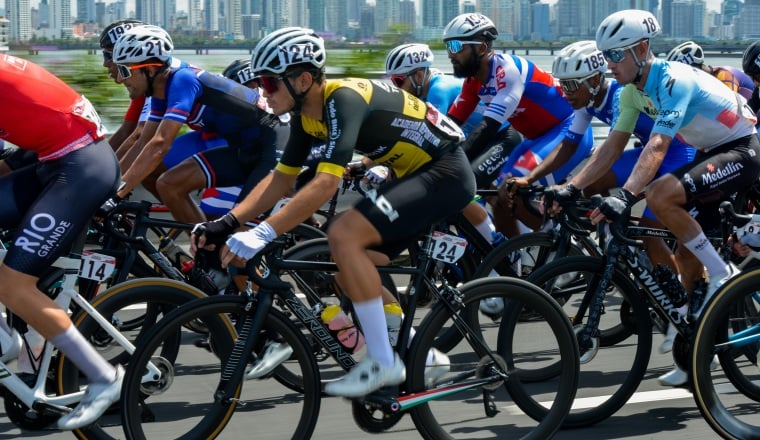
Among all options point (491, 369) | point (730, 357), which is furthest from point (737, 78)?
point (491, 369)

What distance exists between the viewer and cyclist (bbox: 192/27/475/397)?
4703 millimetres

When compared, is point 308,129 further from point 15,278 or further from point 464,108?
point 464,108

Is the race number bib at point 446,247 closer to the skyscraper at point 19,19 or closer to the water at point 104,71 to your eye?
the water at point 104,71

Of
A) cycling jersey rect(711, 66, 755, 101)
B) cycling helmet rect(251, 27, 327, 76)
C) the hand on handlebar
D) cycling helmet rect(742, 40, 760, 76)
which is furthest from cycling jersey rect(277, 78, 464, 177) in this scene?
cycling helmet rect(742, 40, 760, 76)

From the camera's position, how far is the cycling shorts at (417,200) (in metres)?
4.89

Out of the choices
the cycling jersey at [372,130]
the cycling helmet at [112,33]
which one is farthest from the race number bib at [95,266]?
the cycling helmet at [112,33]

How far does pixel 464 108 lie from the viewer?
8.48m

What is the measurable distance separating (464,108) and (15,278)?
14.5ft

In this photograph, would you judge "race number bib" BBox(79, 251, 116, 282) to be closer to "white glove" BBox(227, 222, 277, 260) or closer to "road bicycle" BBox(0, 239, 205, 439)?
"road bicycle" BBox(0, 239, 205, 439)

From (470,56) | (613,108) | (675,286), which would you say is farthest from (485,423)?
(470,56)

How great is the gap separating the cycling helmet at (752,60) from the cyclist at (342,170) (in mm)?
5782

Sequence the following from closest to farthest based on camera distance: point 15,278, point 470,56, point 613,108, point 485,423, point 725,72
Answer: point 15,278, point 485,423, point 613,108, point 470,56, point 725,72

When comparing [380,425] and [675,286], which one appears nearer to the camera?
[380,425]

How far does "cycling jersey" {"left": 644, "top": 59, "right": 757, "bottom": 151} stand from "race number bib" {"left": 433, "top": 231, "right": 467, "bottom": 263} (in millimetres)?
1285
